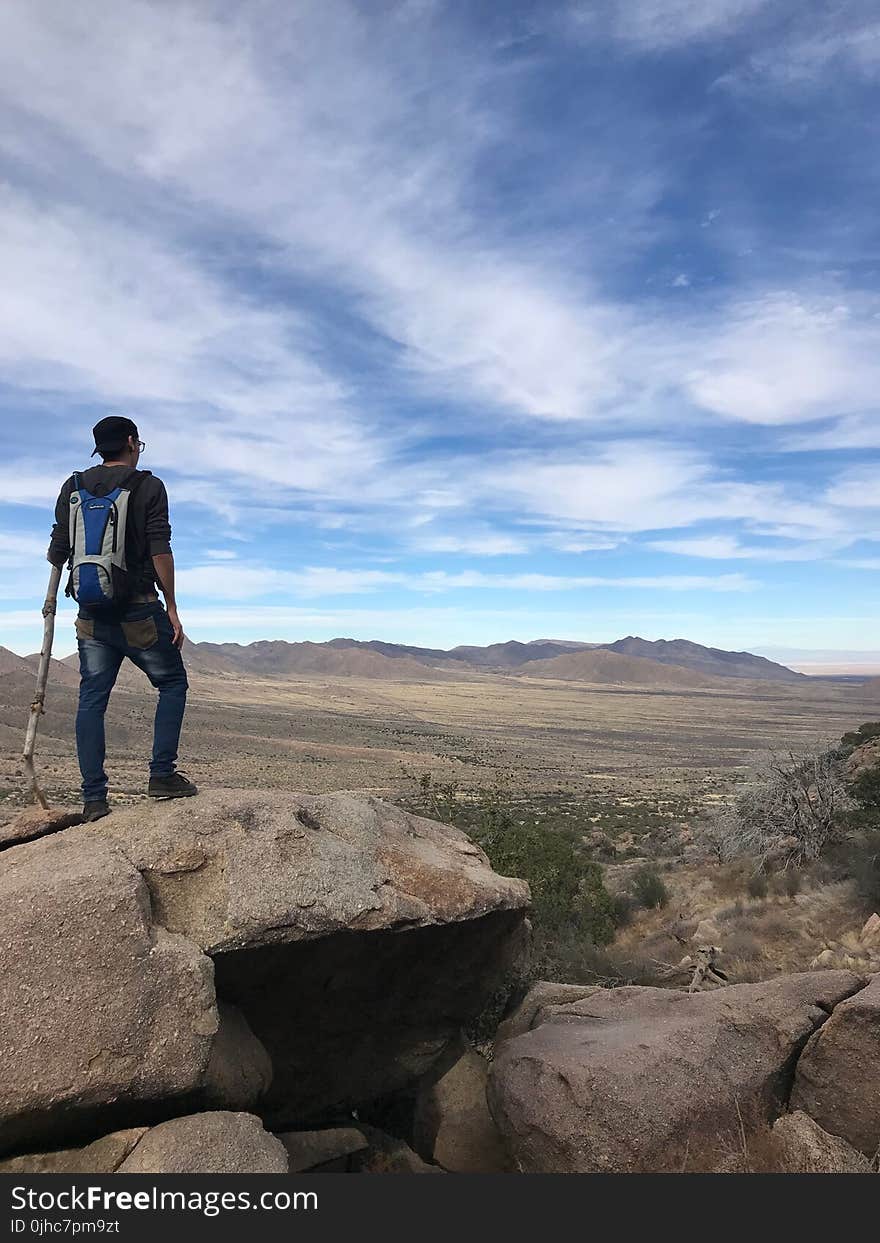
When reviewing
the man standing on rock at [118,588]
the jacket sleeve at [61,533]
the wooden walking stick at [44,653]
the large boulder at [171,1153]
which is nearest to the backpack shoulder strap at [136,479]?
the man standing on rock at [118,588]

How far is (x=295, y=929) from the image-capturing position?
→ 562cm

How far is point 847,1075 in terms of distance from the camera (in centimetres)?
645

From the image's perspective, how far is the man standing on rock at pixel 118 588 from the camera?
599cm

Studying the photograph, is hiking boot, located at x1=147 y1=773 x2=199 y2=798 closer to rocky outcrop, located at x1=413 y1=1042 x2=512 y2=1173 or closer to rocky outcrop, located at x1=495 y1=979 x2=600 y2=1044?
rocky outcrop, located at x1=413 y1=1042 x2=512 y2=1173

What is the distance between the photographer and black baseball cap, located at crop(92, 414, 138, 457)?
6.31m

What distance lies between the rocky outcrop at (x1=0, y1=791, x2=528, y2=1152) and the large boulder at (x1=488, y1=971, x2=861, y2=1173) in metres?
1.15

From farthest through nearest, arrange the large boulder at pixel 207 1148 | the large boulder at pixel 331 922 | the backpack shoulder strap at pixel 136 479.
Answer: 1. the backpack shoulder strap at pixel 136 479
2. the large boulder at pixel 331 922
3. the large boulder at pixel 207 1148

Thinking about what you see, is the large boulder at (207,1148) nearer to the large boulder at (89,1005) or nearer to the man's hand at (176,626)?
the large boulder at (89,1005)

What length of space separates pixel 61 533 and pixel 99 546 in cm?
65

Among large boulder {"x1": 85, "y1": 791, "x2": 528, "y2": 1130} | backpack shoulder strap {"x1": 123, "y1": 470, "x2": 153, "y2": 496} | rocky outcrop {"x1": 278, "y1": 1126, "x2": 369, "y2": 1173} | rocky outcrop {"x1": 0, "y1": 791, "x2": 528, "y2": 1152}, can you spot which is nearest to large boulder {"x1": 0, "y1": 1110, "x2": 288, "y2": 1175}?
rocky outcrop {"x1": 0, "y1": 791, "x2": 528, "y2": 1152}

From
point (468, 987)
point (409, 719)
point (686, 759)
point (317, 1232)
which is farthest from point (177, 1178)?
point (409, 719)

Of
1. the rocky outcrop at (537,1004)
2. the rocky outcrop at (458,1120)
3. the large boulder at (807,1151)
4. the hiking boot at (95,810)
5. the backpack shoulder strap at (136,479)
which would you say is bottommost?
the rocky outcrop at (458,1120)

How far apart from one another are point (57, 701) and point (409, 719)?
62904mm

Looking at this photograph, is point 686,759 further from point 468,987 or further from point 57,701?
point 468,987
